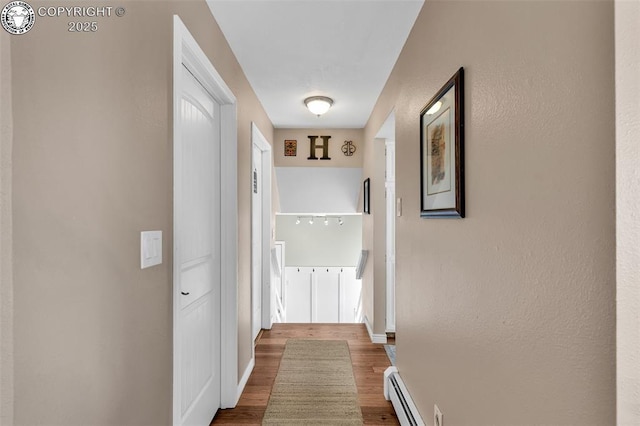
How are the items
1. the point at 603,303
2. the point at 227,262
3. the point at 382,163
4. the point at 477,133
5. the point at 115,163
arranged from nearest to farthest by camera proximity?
the point at 603,303 < the point at 115,163 < the point at 477,133 < the point at 227,262 < the point at 382,163

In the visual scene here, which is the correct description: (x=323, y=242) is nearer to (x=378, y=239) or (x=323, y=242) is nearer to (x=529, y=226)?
(x=378, y=239)

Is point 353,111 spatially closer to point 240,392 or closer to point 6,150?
point 240,392

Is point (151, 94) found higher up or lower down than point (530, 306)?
higher up

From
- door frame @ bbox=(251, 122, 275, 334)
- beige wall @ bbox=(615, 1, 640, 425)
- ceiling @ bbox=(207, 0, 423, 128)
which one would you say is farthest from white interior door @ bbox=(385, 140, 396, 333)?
beige wall @ bbox=(615, 1, 640, 425)

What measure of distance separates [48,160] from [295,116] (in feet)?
10.7

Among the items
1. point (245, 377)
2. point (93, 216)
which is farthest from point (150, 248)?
point (245, 377)

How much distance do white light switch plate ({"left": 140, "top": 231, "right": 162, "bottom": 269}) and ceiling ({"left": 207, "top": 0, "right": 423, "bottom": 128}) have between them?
1282 millimetres

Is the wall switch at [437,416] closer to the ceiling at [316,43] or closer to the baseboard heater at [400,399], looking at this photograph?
the baseboard heater at [400,399]

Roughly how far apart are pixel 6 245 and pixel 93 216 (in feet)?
0.88

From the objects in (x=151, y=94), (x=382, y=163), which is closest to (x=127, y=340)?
(x=151, y=94)

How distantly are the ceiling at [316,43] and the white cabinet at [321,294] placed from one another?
277cm

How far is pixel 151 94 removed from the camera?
1261 millimetres

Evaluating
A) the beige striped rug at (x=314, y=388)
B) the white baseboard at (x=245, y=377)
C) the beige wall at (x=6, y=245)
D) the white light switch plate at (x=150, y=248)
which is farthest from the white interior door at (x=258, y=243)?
the beige wall at (x=6, y=245)

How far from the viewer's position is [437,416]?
157 centimetres
